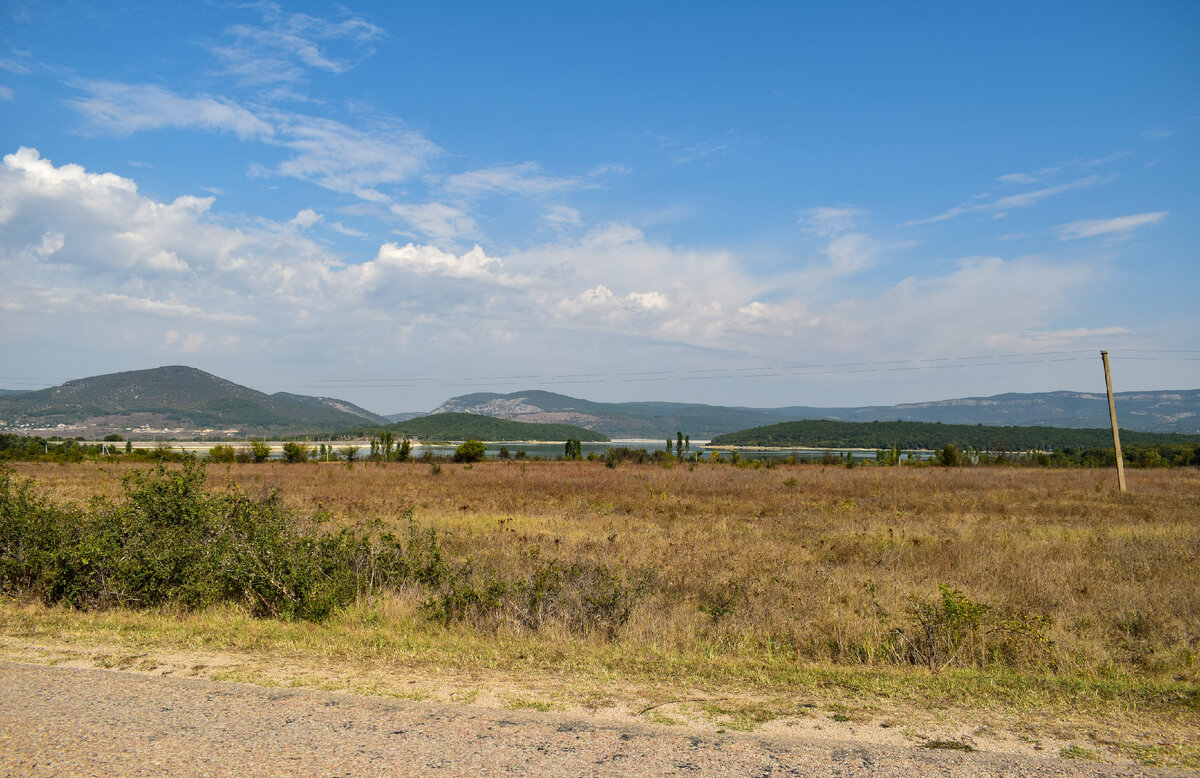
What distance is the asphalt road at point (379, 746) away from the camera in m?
4.39

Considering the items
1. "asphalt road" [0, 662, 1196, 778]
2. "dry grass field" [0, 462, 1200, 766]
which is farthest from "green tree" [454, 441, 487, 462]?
"asphalt road" [0, 662, 1196, 778]

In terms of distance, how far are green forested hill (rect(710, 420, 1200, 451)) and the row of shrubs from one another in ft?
448

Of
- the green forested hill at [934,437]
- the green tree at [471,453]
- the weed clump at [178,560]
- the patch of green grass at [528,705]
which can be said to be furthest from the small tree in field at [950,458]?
the green forested hill at [934,437]

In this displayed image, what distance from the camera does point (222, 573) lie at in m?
9.39

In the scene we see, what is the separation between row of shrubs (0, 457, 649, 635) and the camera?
929 cm

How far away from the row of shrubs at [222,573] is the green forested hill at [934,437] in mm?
136465

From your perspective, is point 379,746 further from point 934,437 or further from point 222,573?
point 934,437

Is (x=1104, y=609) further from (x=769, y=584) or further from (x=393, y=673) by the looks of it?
(x=393, y=673)

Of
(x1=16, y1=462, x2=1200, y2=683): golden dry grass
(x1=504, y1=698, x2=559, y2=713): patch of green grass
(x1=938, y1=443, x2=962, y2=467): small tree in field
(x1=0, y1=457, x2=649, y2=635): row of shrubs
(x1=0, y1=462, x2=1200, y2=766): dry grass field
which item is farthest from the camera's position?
(x1=938, y1=443, x2=962, y2=467): small tree in field

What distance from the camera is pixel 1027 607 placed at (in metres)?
9.84

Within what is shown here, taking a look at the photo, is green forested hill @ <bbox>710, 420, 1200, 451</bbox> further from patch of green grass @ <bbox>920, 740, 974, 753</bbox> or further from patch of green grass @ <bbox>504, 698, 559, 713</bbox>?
patch of green grass @ <bbox>504, 698, 559, 713</bbox>

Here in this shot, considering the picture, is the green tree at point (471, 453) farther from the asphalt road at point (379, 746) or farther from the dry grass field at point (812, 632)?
the asphalt road at point (379, 746)

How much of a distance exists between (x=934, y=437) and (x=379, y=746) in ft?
571

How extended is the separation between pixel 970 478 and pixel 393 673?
44044 mm
